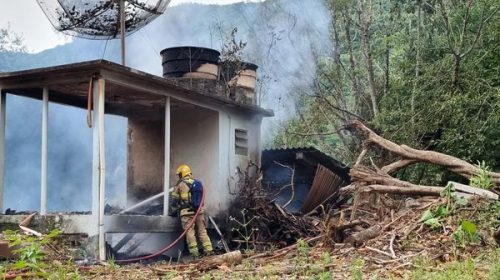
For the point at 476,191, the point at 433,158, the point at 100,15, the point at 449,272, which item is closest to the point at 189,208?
the point at 433,158

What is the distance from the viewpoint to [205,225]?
1195 centimetres

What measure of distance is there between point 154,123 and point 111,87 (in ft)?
9.39

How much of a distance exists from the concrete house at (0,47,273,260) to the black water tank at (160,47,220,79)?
2cm

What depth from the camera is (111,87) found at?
10.7 metres

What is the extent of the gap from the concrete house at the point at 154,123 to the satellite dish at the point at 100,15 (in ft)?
3.62

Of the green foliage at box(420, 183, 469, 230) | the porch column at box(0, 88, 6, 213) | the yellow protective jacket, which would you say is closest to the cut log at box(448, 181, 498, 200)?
the green foliage at box(420, 183, 469, 230)

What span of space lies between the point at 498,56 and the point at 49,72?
33.8 ft

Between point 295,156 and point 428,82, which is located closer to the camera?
point 295,156

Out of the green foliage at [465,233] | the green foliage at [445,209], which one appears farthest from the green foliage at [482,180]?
the green foliage at [465,233]

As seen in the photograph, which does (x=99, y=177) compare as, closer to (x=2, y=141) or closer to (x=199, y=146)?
(x=2, y=141)

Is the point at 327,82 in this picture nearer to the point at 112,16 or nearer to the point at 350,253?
the point at 112,16

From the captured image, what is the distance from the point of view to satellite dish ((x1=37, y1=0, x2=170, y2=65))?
477 inches

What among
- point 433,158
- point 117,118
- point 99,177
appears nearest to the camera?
point 99,177

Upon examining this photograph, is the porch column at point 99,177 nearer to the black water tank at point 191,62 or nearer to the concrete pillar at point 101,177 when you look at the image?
the concrete pillar at point 101,177
